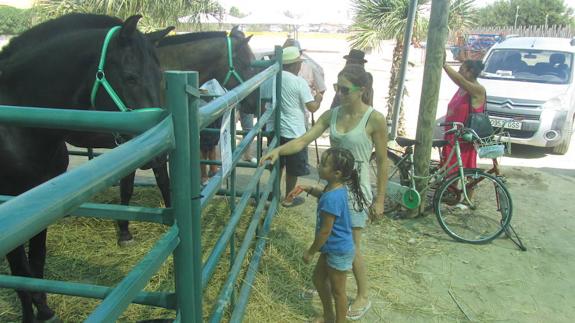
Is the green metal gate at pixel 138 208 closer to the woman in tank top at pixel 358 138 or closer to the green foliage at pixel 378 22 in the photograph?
the woman in tank top at pixel 358 138

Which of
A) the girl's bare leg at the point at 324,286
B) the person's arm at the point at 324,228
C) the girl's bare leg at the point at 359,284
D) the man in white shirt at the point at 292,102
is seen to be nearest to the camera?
the person's arm at the point at 324,228

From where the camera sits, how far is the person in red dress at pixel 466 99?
15.5ft

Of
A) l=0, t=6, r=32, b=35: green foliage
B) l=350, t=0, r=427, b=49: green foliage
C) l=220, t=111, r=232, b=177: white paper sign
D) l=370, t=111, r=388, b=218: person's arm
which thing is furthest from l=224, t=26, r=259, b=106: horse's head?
l=0, t=6, r=32, b=35: green foliage

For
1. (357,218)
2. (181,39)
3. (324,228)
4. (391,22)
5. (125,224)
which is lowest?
(125,224)

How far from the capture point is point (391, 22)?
745 cm

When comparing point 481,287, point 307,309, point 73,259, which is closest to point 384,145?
point 307,309

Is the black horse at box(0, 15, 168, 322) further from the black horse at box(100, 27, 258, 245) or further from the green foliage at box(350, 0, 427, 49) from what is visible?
the green foliage at box(350, 0, 427, 49)

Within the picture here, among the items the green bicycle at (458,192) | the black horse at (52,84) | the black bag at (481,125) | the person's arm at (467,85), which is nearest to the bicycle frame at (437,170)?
the green bicycle at (458,192)

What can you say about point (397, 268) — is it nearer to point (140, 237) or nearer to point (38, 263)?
point (140, 237)

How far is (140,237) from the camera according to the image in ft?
12.9

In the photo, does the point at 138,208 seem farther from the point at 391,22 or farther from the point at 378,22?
the point at 378,22

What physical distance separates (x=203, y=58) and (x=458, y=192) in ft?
9.41

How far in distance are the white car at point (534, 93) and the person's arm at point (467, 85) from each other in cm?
271

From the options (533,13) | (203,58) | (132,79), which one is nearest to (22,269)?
(132,79)
